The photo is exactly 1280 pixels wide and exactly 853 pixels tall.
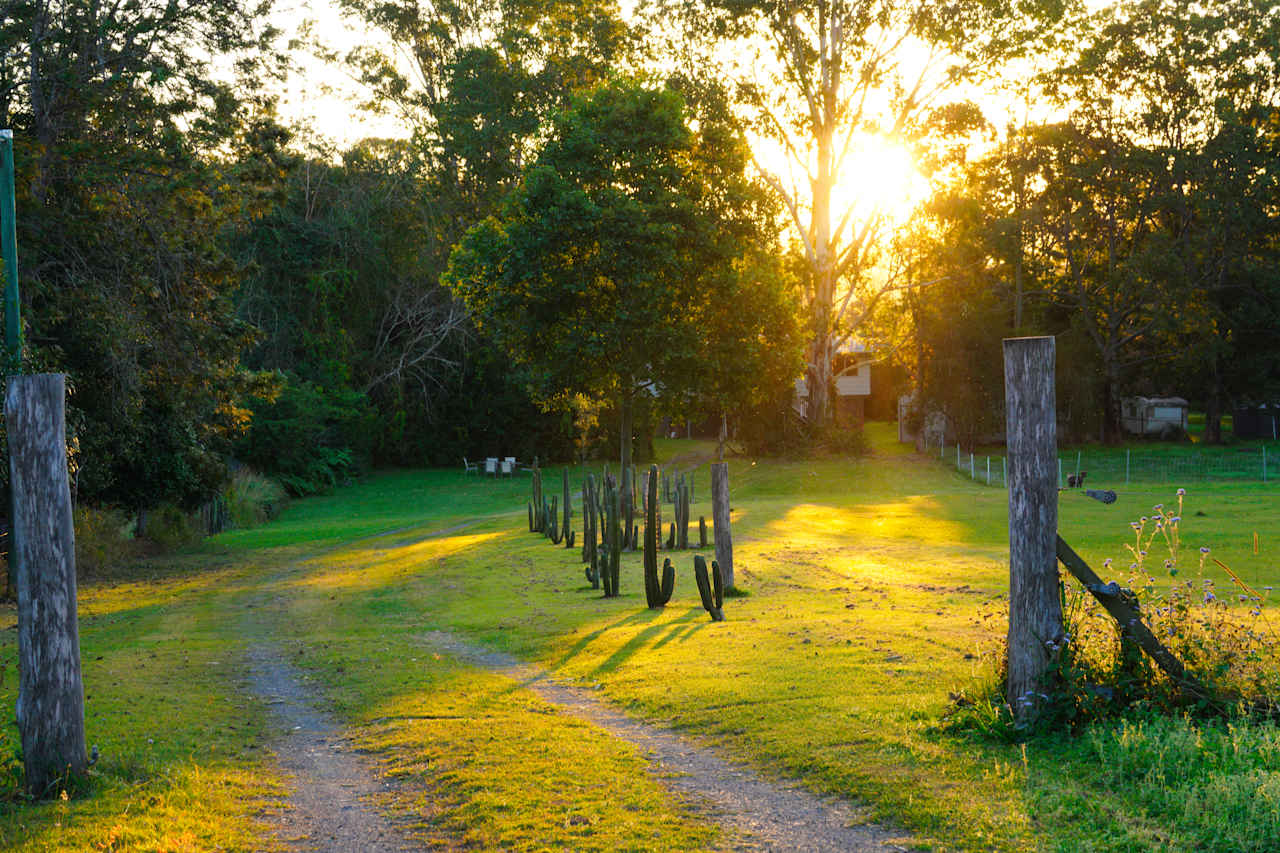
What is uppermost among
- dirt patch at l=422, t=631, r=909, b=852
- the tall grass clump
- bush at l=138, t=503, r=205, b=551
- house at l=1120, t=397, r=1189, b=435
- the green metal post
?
the green metal post

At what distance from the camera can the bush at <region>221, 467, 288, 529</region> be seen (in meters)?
41.9

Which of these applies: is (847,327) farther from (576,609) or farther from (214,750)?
(214,750)

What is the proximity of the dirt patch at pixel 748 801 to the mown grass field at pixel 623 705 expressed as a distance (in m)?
0.18

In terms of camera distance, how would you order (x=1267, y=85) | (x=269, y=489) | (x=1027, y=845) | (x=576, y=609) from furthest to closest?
1. (x=1267, y=85)
2. (x=269, y=489)
3. (x=576, y=609)
4. (x=1027, y=845)

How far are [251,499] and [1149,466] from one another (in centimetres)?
3555

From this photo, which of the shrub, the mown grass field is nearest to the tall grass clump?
the mown grass field

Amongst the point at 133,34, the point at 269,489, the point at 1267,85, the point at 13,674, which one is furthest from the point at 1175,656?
the point at 1267,85

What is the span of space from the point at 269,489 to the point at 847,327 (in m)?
26.1

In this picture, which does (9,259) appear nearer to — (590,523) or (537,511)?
(590,523)

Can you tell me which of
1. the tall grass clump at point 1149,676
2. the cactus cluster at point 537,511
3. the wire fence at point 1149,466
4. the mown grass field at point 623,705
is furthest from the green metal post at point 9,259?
the wire fence at point 1149,466

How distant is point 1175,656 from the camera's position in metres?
8.30

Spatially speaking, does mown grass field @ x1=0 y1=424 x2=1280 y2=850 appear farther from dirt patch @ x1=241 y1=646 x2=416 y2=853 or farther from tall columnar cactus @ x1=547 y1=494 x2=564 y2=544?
tall columnar cactus @ x1=547 y1=494 x2=564 y2=544

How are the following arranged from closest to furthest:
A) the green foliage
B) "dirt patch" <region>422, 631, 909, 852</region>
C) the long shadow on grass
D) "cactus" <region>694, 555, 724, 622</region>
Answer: "dirt patch" <region>422, 631, 909, 852</region> < the long shadow on grass < "cactus" <region>694, 555, 724, 622</region> < the green foliage

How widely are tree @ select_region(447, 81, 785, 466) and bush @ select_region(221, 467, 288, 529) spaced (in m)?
14.1
